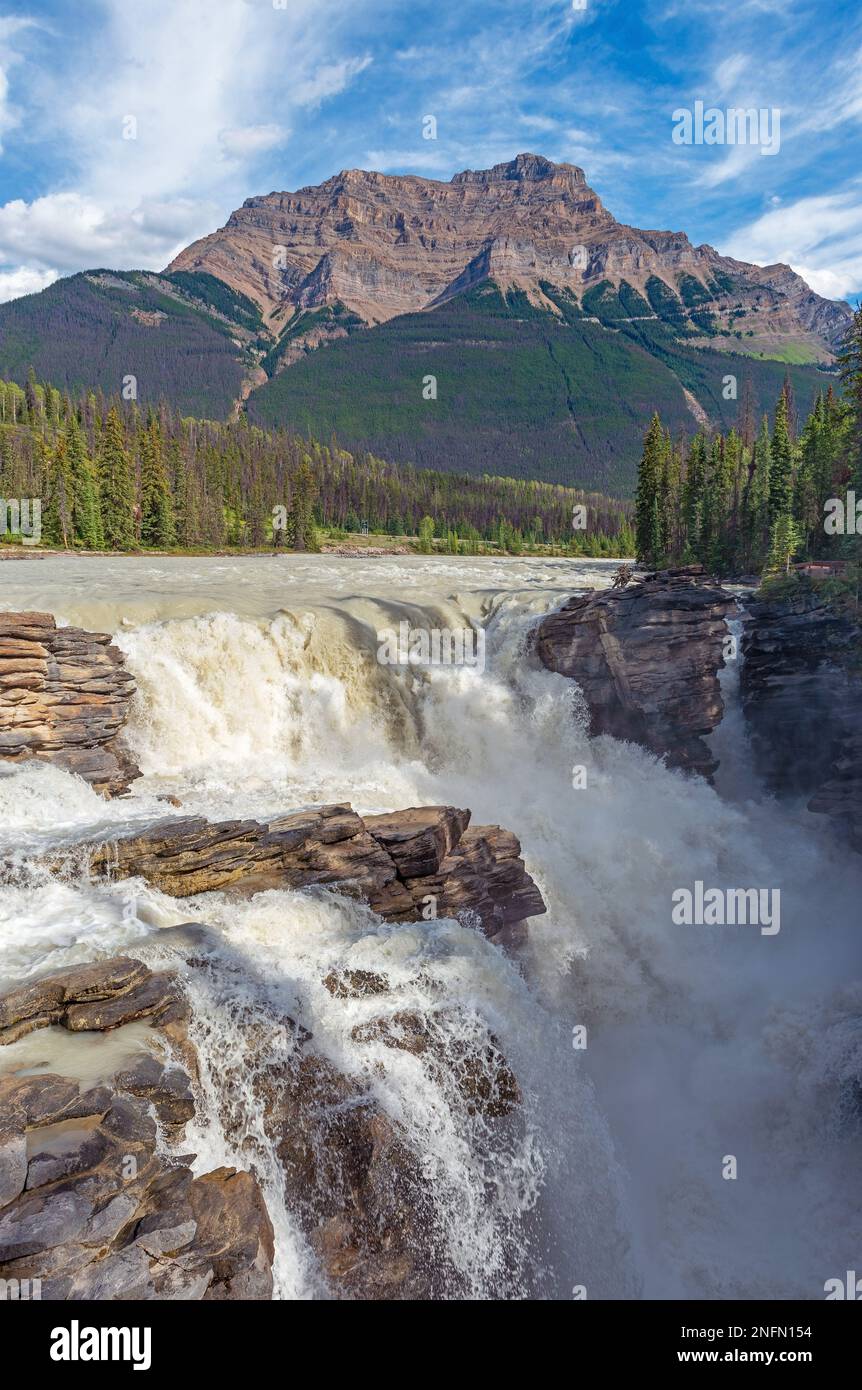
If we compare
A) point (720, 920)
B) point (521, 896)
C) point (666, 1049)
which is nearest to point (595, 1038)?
point (666, 1049)

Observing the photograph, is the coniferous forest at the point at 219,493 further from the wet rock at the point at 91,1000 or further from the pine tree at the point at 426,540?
the wet rock at the point at 91,1000

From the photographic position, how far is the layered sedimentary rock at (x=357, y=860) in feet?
49.1

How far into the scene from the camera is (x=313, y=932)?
47.2 feet

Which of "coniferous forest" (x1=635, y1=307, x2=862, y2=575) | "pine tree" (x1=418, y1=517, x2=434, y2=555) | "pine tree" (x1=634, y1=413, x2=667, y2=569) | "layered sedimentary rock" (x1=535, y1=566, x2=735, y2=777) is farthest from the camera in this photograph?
"pine tree" (x1=418, y1=517, x2=434, y2=555)

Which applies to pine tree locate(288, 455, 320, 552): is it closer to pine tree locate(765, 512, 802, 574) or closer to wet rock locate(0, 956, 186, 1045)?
pine tree locate(765, 512, 802, 574)

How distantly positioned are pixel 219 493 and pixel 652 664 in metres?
81.4

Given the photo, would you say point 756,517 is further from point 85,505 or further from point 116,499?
point 85,505

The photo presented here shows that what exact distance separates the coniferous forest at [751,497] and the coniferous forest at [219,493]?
42.3 metres

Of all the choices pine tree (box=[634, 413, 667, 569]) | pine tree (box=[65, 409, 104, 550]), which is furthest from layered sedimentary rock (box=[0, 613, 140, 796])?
pine tree (box=[634, 413, 667, 569])

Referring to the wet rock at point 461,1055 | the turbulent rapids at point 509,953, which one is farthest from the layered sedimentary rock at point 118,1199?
the wet rock at point 461,1055

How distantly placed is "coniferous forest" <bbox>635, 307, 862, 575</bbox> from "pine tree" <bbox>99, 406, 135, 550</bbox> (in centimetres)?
5214

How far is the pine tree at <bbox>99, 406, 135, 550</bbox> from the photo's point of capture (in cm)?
7481
